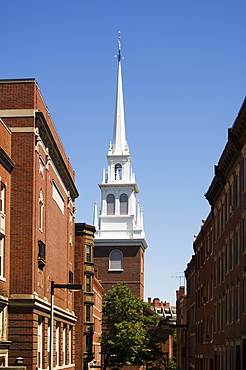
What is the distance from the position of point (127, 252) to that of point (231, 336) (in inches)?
2925

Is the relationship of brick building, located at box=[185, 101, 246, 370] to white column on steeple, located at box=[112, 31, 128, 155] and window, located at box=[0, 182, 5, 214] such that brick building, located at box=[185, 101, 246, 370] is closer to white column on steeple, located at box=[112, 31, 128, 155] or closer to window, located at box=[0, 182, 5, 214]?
window, located at box=[0, 182, 5, 214]

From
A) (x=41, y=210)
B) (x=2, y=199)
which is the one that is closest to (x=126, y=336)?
(x=41, y=210)

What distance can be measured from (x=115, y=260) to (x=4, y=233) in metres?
78.9

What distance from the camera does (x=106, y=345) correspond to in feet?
264

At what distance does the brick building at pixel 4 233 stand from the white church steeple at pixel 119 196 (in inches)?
3049

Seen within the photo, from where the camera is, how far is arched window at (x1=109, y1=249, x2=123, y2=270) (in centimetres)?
11431

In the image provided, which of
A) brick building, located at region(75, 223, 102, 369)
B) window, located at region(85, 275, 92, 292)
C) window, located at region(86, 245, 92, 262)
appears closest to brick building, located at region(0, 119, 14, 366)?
brick building, located at region(75, 223, 102, 369)

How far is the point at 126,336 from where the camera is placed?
261 feet

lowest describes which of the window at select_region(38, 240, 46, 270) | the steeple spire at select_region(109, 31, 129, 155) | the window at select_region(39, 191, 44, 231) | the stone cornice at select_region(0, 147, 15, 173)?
the window at select_region(38, 240, 46, 270)

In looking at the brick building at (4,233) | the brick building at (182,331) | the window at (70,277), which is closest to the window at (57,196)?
the window at (70,277)

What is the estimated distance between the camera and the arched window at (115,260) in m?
114

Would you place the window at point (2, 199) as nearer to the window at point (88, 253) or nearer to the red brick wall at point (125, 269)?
the window at point (88, 253)

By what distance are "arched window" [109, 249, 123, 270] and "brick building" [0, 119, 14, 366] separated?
7780 cm

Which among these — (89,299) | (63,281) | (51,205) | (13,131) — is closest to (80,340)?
(89,299)
